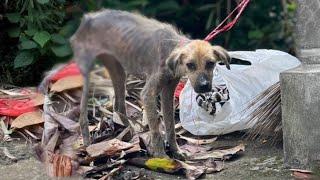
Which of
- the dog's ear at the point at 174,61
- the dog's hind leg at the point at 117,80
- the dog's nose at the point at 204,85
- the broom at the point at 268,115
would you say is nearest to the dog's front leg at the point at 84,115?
the dog's hind leg at the point at 117,80

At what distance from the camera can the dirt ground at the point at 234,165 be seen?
359 cm

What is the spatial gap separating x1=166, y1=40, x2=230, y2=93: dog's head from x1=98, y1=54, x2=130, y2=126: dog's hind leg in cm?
30

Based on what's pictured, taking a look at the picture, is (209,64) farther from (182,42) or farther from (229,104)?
(229,104)

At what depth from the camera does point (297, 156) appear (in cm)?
359

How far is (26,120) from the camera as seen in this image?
424 centimetres

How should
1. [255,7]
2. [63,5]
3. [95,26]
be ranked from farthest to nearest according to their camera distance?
[255,7] < [63,5] < [95,26]

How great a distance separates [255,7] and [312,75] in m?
3.12

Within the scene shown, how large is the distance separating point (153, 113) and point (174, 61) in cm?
42

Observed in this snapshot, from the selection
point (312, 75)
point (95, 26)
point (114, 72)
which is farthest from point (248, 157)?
point (95, 26)

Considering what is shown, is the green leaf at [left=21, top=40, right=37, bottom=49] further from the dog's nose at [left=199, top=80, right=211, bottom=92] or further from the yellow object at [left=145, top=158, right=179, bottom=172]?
the dog's nose at [left=199, top=80, right=211, bottom=92]

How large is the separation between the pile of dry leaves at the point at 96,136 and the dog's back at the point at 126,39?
0.18m

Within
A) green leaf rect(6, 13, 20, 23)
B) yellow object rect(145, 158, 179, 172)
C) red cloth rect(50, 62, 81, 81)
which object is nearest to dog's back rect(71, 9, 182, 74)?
red cloth rect(50, 62, 81, 81)

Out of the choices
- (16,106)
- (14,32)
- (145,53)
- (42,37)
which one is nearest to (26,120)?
(16,106)

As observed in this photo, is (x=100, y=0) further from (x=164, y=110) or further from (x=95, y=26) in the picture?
(x=95, y=26)
